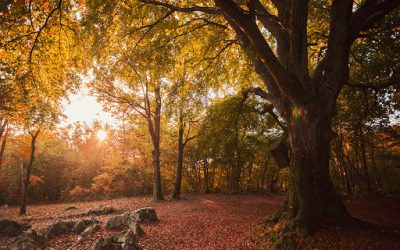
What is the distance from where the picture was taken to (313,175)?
5441 millimetres

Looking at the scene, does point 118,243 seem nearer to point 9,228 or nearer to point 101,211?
point 9,228

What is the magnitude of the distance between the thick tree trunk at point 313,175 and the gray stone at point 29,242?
6.88 metres

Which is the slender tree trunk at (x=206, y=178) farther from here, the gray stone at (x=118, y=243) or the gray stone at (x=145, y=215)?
the gray stone at (x=118, y=243)

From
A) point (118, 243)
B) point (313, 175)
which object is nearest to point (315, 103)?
point (313, 175)

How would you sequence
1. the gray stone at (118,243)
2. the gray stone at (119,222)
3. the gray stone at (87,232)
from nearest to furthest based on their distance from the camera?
the gray stone at (118,243) → the gray stone at (87,232) → the gray stone at (119,222)

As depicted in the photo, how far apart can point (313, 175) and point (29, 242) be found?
769cm

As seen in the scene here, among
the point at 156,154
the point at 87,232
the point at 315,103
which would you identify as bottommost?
the point at 87,232

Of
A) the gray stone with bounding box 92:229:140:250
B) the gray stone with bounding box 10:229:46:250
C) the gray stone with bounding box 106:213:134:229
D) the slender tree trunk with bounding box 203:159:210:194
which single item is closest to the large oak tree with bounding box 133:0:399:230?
the gray stone with bounding box 92:229:140:250

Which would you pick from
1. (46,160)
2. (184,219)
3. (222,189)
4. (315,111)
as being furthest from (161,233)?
(46,160)

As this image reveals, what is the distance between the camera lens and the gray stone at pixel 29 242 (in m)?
5.49

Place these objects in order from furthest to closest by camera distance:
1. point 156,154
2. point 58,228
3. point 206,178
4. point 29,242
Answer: point 206,178 → point 156,154 → point 58,228 → point 29,242

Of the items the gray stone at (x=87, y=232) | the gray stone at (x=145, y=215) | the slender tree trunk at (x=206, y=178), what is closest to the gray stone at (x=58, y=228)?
the gray stone at (x=87, y=232)

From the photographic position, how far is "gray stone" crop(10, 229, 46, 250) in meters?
5.49

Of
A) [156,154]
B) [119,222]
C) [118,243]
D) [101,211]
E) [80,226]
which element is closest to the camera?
[118,243]
